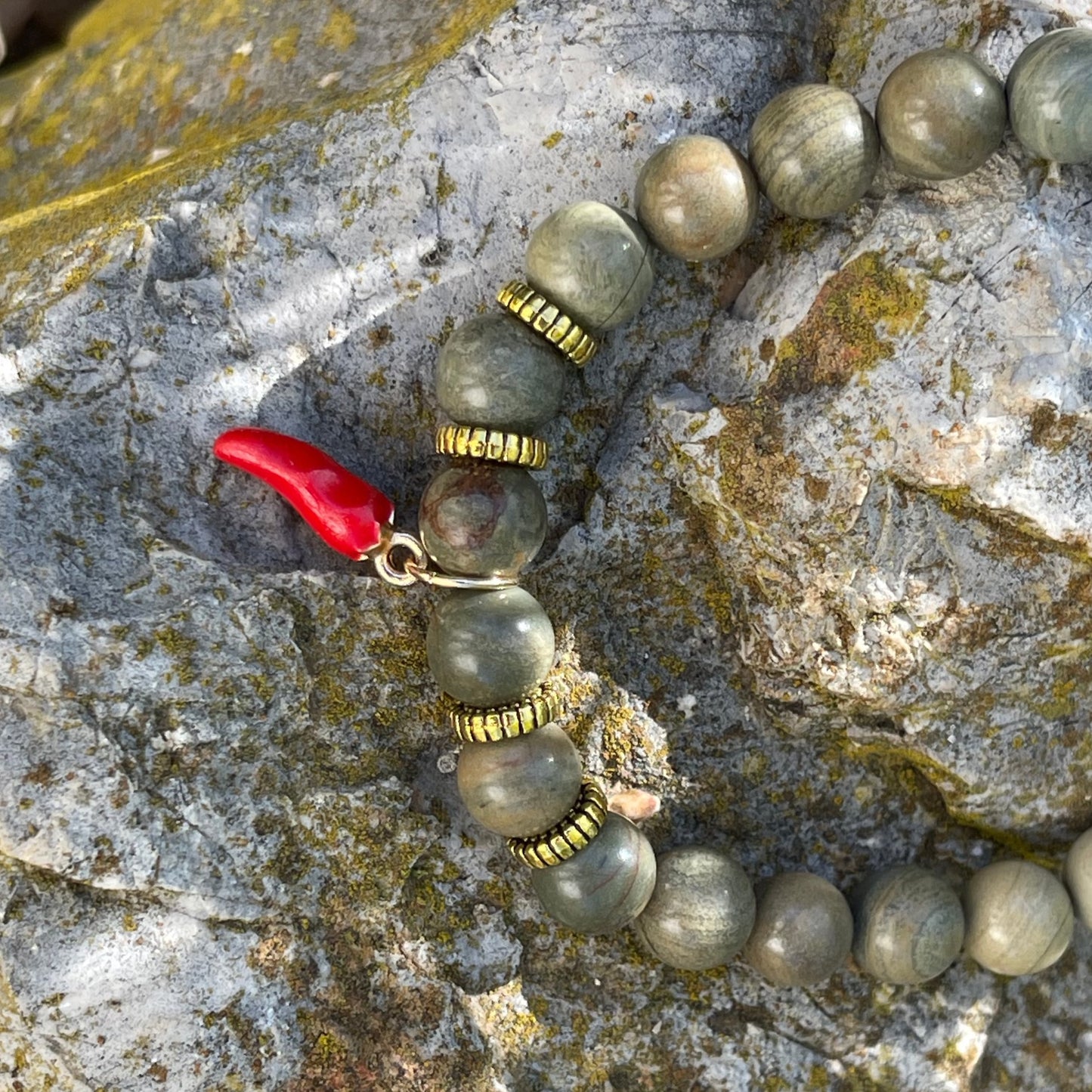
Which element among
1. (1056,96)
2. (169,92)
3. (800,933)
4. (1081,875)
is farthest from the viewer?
(169,92)

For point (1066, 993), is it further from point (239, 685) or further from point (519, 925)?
point (239, 685)

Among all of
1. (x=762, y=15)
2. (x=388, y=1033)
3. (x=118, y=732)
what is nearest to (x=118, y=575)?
(x=118, y=732)

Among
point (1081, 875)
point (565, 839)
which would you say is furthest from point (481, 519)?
point (1081, 875)

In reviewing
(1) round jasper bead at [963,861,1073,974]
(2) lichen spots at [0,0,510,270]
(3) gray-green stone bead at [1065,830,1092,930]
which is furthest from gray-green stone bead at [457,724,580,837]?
(2) lichen spots at [0,0,510,270]

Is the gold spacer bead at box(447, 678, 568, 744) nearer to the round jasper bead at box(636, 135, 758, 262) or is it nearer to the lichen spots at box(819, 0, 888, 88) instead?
the round jasper bead at box(636, 135, 758, 262)

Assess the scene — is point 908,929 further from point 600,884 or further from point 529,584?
point 529,584

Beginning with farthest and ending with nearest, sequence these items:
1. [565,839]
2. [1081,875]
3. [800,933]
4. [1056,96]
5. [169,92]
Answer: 1. [169,92]
2. [1081,875]
3. [800,933]
4. [565,839]
5. [1056,96]
